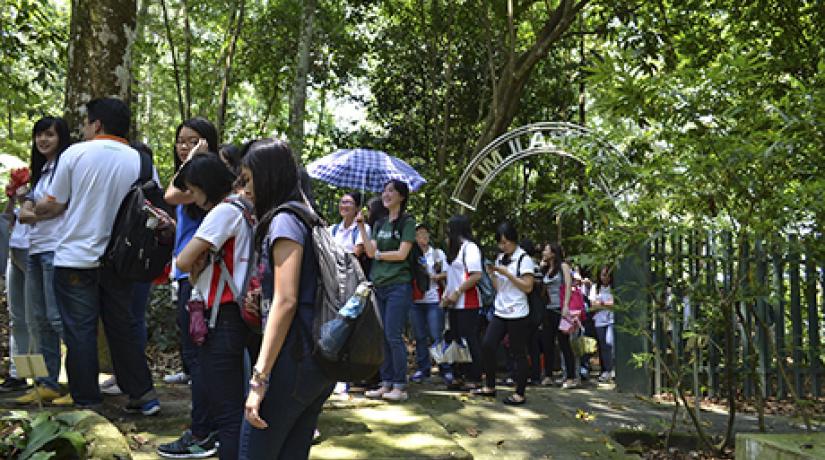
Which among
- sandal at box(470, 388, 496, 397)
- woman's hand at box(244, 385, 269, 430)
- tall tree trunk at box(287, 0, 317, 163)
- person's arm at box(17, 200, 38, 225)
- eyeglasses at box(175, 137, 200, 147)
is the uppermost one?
tall tree trunk at box(287, 0, 317, 163)

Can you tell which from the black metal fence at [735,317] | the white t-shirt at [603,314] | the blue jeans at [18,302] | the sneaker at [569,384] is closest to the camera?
the blue jeans at [18,302]

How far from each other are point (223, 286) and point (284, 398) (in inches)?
42.0

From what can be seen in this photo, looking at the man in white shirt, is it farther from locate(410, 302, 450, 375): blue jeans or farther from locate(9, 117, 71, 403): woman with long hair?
locate(9, 117, 71, 403): woman with long hair

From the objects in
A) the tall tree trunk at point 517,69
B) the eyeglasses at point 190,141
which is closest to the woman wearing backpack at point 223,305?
the eyeglasses at point 190,141

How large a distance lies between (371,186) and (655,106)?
5587mm

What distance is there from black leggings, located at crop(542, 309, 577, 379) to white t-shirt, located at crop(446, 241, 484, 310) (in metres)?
1.71

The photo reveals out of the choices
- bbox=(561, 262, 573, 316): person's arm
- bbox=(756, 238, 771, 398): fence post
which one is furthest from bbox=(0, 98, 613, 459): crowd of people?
bbox=(756, 238, 771, 398): fence post

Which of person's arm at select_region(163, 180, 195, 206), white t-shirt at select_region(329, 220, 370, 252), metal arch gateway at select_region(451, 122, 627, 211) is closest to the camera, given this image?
person's arm at select_region(163, 180, 195, 206)

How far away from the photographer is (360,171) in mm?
9805

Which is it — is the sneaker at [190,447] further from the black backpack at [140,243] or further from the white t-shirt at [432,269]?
the white t-shirt at [432,269]

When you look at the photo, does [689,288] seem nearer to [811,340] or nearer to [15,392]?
[811,340]

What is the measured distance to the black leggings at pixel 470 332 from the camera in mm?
7676

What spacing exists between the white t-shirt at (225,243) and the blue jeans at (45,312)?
194cm

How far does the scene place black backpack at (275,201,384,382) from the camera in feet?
8.38
